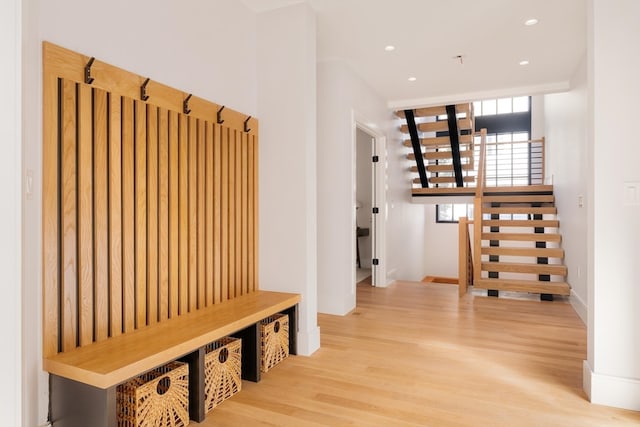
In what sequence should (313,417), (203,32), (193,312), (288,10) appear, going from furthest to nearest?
(288,10) → (203,32) → (193,312) → (313,417)

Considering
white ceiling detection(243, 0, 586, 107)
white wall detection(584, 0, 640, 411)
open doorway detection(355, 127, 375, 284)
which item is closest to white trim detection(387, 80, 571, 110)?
white ceiling detection(243, 0, 586, 107)

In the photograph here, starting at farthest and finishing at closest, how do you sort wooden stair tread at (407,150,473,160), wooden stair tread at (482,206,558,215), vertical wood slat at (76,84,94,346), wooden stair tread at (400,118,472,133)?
→ wooden stair tread at (407,150,473,160)
wooden stair tread at (400,118,472,133)
wooden stair tread at (482,206,558,215)
vertical wood slat at (76,84,94,346)

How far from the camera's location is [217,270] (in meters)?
2.70

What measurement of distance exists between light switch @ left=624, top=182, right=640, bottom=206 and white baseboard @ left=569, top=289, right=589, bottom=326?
7.14 ft

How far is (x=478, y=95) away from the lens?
5164mm

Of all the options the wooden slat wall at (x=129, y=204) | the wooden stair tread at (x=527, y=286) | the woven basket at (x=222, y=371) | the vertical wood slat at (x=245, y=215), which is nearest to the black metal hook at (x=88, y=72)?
the wooden slat wall at (x=129, y=204)

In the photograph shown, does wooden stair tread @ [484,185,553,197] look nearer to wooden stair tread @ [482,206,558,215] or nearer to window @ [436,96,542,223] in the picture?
wooden stair tread @ [482,206,558,215]

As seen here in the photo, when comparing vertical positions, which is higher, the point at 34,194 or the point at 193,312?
the point at 34,194

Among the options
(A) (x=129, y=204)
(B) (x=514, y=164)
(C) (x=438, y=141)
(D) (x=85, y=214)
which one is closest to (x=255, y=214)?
(A) (x=129, y=204)

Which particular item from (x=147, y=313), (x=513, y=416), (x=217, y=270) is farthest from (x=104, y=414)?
(x=513, y=416)

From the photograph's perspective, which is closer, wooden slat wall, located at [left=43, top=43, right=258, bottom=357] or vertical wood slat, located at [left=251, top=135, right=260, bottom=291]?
wooden slat wall, located at [left=43, top=43, right=258, bottom=357]

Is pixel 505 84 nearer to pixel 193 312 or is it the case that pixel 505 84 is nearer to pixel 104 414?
pixel 193 312

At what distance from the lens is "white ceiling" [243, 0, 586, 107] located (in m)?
3.08

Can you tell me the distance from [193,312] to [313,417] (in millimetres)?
973
